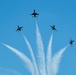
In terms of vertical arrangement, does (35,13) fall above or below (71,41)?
above

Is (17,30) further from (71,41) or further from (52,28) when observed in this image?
(71,41)

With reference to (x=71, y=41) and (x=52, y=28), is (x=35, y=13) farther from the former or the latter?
(x=71, y=41)

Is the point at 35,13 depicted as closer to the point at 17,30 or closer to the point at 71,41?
the point at 17,30

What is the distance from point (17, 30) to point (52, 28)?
15122mm

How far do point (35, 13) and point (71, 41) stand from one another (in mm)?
19906

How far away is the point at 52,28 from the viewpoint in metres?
108

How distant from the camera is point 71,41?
110m

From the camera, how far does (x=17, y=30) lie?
106188mm

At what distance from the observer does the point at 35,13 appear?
107188 millimetres

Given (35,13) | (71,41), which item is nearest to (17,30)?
(35,13)

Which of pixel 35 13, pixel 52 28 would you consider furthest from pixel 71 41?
pixel 35 13

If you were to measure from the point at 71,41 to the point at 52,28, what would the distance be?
33.3 feet
